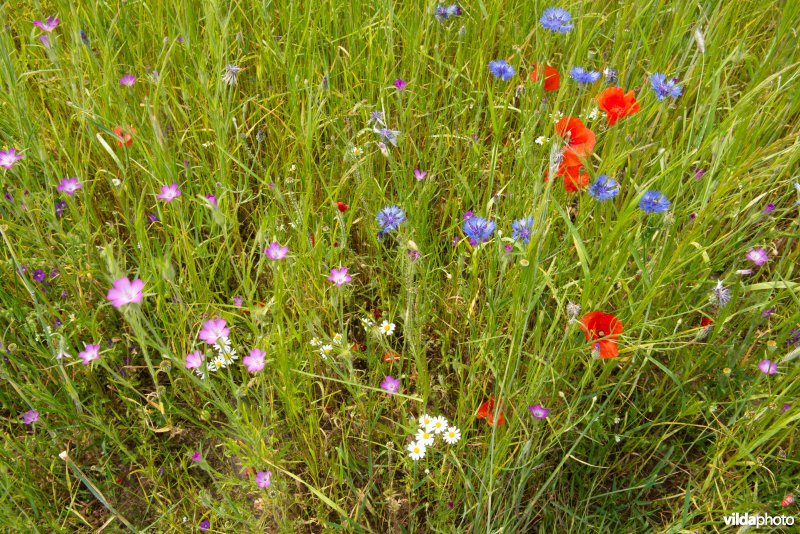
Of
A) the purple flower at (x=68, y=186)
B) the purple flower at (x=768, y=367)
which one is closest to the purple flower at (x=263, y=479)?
the purple flower at (x=68, y=186)

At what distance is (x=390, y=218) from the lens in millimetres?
1539

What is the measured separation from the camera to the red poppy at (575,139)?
1.52 metres

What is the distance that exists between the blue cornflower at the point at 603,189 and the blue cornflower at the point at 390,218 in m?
0.49

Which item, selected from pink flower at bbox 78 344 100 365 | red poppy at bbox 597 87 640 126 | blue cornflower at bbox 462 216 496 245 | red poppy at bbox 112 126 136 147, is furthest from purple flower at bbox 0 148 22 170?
red poppy at bbox 597 87 640 126

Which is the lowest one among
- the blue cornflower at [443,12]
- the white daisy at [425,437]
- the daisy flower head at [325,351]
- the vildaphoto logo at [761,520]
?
the vildaphoto logo at [761,520]

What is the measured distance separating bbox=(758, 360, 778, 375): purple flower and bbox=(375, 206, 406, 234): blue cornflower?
3.07 ft

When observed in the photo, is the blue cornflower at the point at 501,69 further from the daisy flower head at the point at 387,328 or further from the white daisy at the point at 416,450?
the white daisy at the point at 416,450

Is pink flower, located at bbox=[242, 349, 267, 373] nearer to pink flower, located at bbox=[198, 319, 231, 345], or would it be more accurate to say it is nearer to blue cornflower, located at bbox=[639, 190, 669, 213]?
pink flower, located at bbox=[198, 319, 231, 345]

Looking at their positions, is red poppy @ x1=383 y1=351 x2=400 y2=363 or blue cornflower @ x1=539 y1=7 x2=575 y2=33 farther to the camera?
blue cornflower @ x1=539 y1=7 x2=575 y2=33

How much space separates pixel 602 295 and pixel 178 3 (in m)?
1.67

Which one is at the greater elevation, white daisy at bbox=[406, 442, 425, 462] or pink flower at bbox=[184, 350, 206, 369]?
pink flower at bbox=[184, 350, 206, 369]

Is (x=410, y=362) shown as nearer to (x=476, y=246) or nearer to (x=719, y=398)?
(x=476, y=246)

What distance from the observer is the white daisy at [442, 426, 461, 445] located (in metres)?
1.32

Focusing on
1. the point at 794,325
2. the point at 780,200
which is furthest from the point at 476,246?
the point at 780,200
